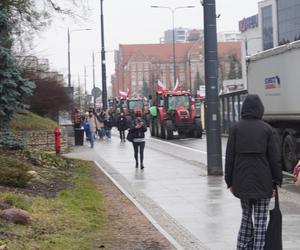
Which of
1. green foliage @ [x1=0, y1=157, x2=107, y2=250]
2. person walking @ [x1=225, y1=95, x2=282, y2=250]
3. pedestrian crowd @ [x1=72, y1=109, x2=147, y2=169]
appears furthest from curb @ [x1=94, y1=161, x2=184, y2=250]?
pedestrian crowd @ [x1=72, y1=109, x2=147, y2=169]

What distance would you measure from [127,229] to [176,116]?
27.8 meters

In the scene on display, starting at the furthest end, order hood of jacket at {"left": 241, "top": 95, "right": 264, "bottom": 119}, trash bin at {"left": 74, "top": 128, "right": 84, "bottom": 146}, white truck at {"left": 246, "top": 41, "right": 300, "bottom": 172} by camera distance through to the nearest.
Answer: trash bin at {"left": 74, "top": 128, "right": 84, "bottom": 146}, white truck at {"left": 246, "top": 41, "right": 300, "bottom": 172}, hood of jacket at {"left": 241, "top": 95, "right": 264, "bottom": 119}

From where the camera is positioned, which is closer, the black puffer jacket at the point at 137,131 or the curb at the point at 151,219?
the curb at the point at 151,219

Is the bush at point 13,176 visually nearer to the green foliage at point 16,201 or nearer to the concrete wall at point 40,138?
the green foliage at point 16,201

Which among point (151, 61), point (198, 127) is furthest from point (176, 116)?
point (151, 61)

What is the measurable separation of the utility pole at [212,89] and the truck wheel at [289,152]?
185 centimetres

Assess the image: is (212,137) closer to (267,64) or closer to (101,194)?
(267,64)

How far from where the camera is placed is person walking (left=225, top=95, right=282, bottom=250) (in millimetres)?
6664

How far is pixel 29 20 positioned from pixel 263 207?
706 inches

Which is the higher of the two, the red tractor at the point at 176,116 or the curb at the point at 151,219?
the red tractor at the point at 176,116

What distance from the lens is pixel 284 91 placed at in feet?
55.1

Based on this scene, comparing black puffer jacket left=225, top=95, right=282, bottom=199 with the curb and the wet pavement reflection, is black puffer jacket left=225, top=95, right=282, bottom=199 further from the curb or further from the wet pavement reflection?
the curb

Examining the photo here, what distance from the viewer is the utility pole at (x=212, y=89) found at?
1639 centimetres

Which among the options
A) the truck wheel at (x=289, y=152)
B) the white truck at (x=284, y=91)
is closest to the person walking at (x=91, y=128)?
the white truck at (x=284, y=91)
